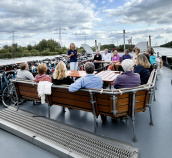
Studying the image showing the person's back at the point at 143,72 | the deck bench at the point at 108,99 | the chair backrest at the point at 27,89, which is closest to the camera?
the deck bench at the point at 108,99

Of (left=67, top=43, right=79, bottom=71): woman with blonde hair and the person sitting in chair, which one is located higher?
(left=67, top=43, right=79, bottom=71): woman with blonde hair

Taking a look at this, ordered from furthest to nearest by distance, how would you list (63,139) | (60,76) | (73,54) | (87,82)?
(73,54)
(60,76)
(87,82)
(63,139)

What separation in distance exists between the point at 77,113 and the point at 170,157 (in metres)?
1.81

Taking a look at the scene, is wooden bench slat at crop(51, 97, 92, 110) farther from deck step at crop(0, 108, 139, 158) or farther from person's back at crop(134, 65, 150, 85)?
person's back at crop(134, 65, 150, 85)

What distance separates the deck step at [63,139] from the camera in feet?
6.15

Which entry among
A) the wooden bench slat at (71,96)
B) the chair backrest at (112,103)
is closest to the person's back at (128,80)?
the chair backrest at (112,103)

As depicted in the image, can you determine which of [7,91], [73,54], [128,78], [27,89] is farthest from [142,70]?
[7,91]

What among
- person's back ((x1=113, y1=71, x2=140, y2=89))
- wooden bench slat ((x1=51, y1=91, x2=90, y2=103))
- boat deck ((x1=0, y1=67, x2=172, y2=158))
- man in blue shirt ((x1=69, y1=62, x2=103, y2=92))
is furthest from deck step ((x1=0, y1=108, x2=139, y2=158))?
person's back ((x1=113, y1=71, x2=140, y2=89))

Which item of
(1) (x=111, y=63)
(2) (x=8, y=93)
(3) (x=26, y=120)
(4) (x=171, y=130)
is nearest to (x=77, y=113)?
(3) (x=26, y=120)

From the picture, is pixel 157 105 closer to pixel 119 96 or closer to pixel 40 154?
pixel 119 96

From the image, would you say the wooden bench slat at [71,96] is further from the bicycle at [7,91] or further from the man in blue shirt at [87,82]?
the bicycle at [7,91]

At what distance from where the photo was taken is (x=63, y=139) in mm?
2150

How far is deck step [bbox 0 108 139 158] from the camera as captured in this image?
73.8 inches

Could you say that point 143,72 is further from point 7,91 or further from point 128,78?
point 7,91
